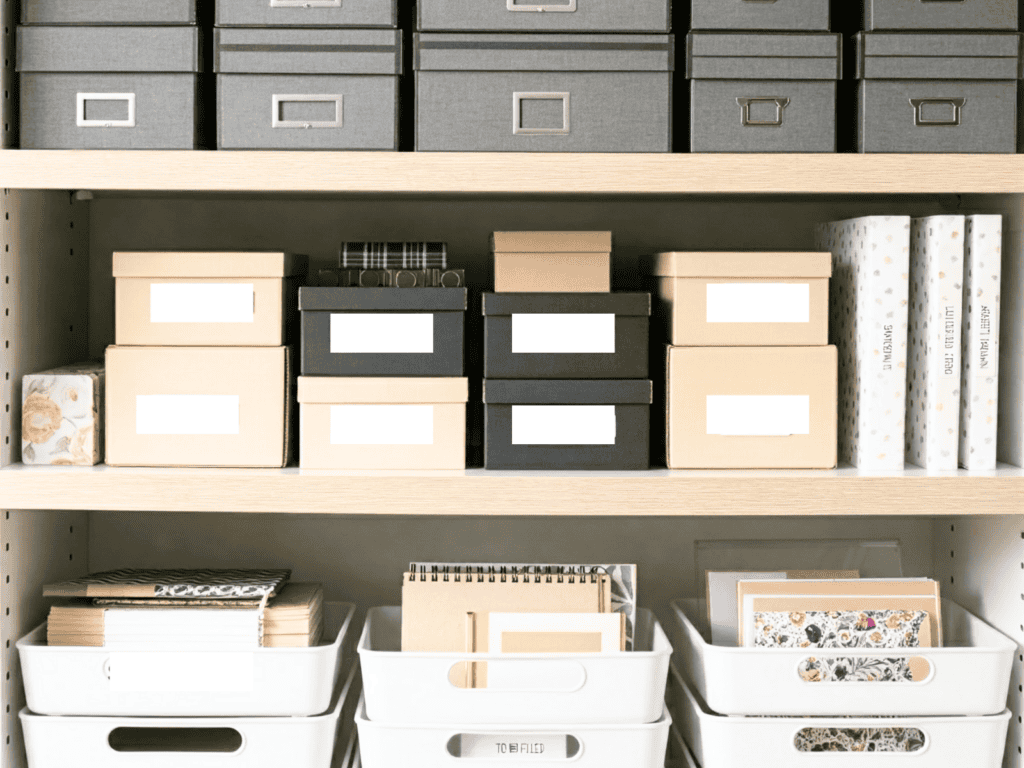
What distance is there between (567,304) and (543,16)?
0.99 feet

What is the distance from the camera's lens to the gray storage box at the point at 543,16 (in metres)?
0.99

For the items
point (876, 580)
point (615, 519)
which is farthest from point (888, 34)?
point (615, 519)

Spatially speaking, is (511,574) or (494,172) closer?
(494,172)

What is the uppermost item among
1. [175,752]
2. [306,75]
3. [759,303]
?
[306,75]

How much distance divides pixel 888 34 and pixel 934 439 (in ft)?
1.43

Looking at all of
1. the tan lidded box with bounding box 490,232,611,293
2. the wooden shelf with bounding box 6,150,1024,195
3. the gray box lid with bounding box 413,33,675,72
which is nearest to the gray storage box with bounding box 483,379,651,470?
the tan lidded box with bounding box 490,232,611,293

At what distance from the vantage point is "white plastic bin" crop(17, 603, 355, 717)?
1.02 m

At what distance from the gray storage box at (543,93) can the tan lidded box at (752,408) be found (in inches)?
9.5

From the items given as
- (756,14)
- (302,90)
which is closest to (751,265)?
(756,14)

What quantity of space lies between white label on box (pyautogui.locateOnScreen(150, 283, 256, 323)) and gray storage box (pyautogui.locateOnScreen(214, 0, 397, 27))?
0.91 ft

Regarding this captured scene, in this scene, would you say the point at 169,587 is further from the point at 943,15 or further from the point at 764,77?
the point at 943,15

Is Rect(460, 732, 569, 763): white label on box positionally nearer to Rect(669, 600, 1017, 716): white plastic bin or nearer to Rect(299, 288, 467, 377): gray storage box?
Rect(669, 600, 1017, 716): white plastic bin

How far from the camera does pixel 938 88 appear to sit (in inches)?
39.2

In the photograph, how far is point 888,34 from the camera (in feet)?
3.27
